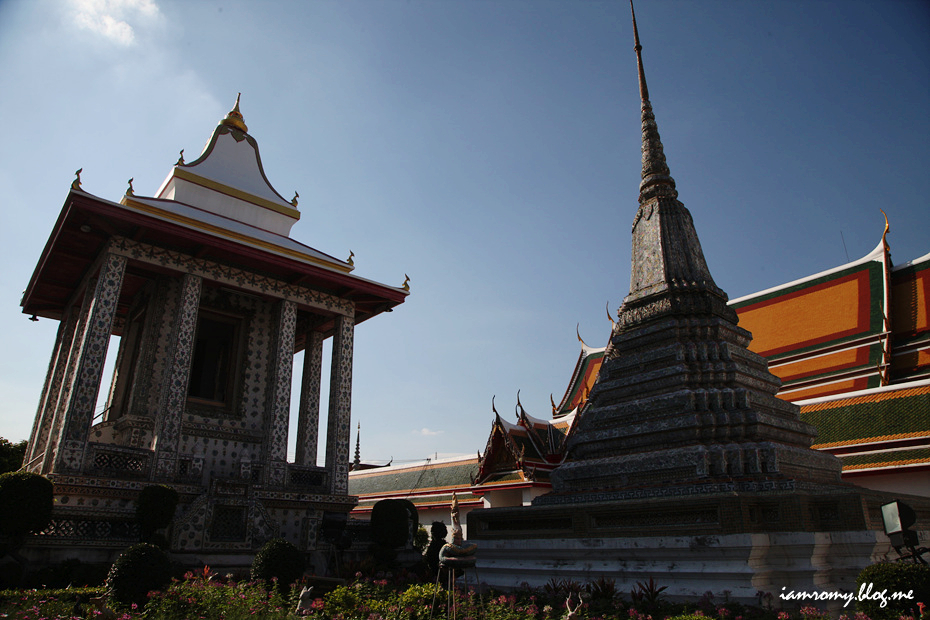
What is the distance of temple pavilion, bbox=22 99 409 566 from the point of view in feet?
31.4

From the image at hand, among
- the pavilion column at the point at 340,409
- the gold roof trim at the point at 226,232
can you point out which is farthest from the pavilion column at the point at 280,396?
the gold roof trim at the point at 226,232

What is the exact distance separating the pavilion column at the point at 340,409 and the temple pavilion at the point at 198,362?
0.03 meters

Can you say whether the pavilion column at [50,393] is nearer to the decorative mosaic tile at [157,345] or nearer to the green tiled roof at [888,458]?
the decorative mosaic tile at [157,345]

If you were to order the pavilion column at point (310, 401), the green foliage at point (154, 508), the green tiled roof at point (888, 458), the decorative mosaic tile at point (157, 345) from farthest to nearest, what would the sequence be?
the pavilion column at point (310, 401) → the decorative mosaic tile at point (157, 345) → the green tiled roof at point (888, 458) → the green foliage at point (154, 508)

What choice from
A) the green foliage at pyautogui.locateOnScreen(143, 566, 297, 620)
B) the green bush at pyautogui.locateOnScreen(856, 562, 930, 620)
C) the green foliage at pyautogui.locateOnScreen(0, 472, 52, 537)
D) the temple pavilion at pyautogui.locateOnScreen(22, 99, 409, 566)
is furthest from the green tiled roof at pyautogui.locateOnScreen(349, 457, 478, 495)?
the green bush at pyautogui.locateOnScreen(856, 562, 930, 620)

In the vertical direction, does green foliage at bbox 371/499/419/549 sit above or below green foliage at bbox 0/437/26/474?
below

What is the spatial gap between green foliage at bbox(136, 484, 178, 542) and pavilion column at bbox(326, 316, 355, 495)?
3425mm

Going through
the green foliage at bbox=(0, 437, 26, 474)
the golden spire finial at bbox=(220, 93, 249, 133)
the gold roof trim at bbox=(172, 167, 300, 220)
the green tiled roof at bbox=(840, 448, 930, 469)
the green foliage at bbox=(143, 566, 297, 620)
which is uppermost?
the golden spire finial at bbox=(220, 93, 249, 133)

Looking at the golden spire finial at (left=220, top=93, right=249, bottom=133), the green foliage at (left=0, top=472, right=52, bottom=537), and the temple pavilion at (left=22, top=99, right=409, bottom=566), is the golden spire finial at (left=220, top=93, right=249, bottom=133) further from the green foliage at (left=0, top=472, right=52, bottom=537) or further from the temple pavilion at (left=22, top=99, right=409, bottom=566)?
the green foliage at (left=0, top=472, right=52, bottom=537)

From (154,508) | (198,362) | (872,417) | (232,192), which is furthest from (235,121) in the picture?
(872,417)

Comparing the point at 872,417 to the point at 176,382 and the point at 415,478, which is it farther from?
the point at 415,478

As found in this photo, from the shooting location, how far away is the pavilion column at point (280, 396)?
11.3 meters

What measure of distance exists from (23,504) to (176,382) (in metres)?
3.34

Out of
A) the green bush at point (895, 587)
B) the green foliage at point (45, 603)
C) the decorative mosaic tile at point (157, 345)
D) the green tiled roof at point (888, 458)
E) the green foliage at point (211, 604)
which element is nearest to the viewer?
the green bush at point (895, 587)
